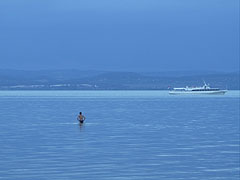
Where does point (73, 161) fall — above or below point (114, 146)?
below

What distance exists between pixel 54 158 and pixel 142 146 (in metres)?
9.65

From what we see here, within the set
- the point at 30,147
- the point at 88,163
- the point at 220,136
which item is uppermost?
the point at 220,136

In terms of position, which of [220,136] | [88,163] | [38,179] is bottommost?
[38,179]

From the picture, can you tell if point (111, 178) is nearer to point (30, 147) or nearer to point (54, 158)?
point (54, 158)

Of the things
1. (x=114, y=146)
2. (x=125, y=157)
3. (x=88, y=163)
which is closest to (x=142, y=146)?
(x=114, y=146)

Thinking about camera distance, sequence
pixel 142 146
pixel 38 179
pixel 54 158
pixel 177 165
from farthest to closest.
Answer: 1. pixel 142 146
2. pixel 54 158
3. pixel 177 165
4. pixel 38 179

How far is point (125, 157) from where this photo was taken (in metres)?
41.1

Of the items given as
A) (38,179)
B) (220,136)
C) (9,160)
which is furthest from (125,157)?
(220,136)

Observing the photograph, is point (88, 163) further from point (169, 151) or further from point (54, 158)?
point (169, 151)

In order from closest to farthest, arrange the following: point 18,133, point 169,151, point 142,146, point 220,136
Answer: point 169,151 → point 142,146 → point 220,136 → point 18,133

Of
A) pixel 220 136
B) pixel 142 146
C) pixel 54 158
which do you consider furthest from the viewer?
pixel 220 136

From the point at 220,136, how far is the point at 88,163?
21641mm

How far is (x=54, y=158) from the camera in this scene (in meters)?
40.4

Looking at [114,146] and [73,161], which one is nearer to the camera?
[73,161]
